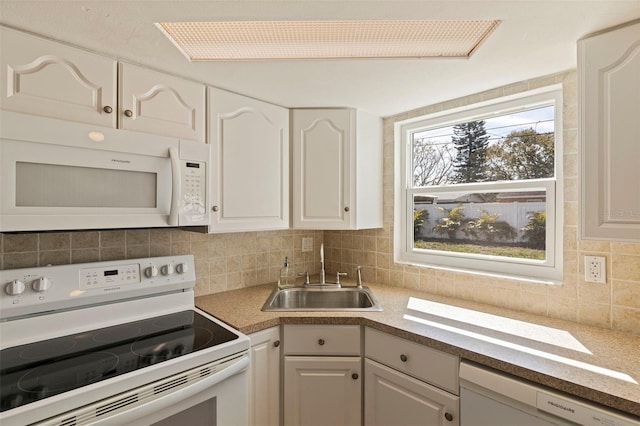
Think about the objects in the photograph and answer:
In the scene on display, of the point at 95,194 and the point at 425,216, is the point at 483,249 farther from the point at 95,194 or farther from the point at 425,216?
the point at 95,194

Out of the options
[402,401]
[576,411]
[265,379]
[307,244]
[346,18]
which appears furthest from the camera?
[307,244]

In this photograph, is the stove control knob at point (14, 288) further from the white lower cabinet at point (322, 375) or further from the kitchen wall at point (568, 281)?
the kitchen wall at point (568, 281)

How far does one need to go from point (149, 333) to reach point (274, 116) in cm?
128

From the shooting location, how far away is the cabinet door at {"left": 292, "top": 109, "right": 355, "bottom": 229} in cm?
192

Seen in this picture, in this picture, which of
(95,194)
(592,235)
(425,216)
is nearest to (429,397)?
(592,235)

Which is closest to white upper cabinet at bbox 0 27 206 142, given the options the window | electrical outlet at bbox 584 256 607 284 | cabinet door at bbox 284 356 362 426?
cabinet door at bbox 284 356 362 426

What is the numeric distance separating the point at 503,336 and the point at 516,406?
11.1 inches

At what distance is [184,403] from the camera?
3.53ft

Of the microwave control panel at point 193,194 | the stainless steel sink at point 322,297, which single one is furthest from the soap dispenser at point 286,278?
the microwave control panel at point 193,194

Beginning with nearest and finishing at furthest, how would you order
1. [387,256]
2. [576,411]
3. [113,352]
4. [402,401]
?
1. [576,411]
2. [113,352]
3. [402,401]
4. [387,256]

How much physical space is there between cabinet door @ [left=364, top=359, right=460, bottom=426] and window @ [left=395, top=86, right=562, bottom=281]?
31.3 inches

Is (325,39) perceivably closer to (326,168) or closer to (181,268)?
(326,168)

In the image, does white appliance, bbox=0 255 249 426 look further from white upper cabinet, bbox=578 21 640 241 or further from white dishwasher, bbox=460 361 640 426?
white upper cabinet, bbox=578 21 640 241

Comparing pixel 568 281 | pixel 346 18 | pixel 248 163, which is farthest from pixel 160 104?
pixel 568 281
